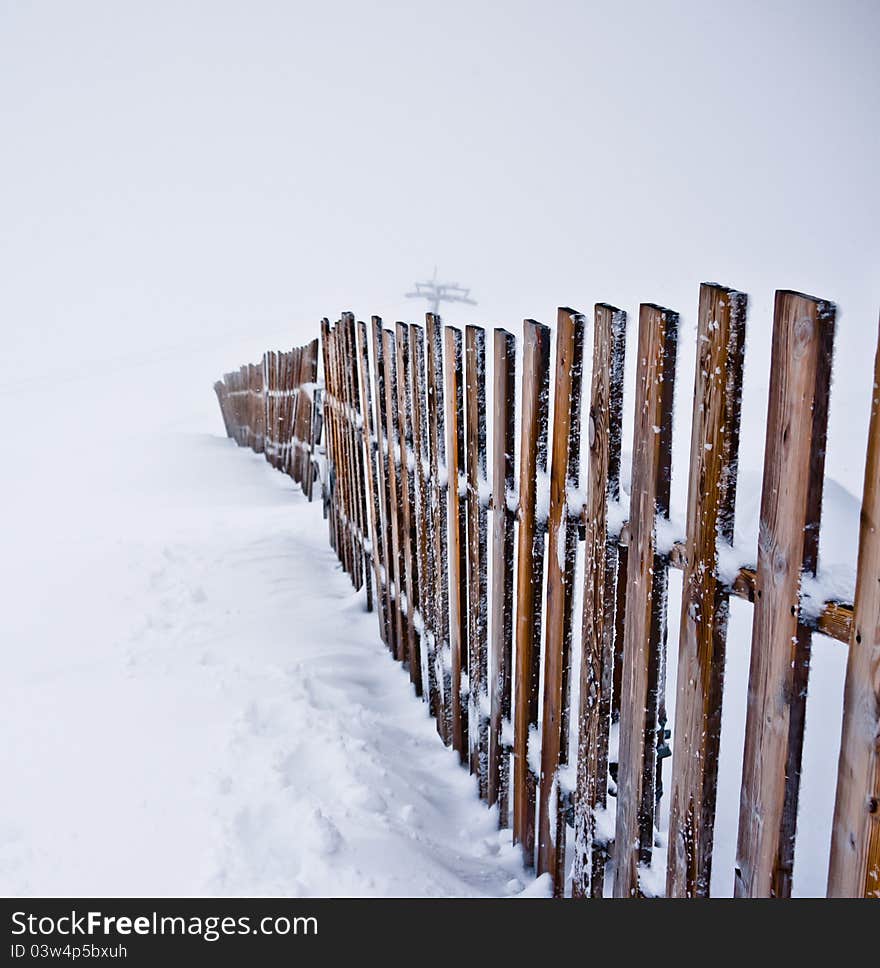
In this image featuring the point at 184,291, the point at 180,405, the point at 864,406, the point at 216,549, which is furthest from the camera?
the point at 184,291

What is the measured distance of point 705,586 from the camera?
4.13ft

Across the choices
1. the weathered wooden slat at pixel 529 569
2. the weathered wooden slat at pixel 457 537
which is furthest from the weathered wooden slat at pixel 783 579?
the weathered wooden slat at pixel 457 537

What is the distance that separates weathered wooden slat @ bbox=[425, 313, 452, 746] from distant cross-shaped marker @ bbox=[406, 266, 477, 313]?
78.7 ft

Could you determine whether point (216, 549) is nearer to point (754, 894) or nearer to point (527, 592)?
point (527, 592)

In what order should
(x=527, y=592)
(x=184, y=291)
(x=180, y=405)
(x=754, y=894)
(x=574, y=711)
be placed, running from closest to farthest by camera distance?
(x=754, y=894) < (x=527, y=592) < (x=574, y=711) < (x=180, y=405) < (x=184, y=291)

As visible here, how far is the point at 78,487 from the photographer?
30.9 ft

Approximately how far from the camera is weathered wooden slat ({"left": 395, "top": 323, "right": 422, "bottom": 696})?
3066 mm

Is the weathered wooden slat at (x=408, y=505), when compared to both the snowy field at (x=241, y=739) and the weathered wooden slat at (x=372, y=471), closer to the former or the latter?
the snowy field at (x=241, y=739)

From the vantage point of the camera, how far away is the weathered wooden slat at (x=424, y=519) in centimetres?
284

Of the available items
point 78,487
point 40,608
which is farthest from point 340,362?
point 78,487

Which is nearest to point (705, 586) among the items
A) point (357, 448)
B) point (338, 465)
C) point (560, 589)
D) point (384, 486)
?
point (560, 589)

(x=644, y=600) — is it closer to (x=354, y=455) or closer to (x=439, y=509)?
(x=439, y=509)

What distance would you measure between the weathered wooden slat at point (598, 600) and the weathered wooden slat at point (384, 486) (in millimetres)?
1850

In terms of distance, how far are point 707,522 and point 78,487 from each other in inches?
389
